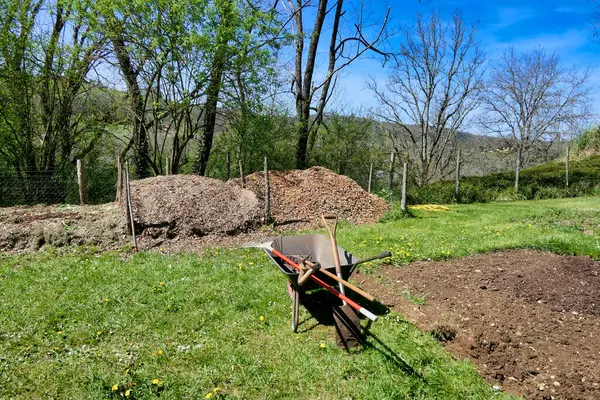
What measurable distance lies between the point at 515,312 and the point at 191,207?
6.08m

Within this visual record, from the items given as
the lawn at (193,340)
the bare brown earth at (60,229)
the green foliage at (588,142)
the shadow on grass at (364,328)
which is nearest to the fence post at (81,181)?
the bare brown earth at (60,229)

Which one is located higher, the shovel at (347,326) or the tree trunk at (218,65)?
the tree trunk at (218,65)

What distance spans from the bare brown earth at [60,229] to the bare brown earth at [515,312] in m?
4.80

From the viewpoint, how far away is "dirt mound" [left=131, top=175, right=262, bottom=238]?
23.4 ft

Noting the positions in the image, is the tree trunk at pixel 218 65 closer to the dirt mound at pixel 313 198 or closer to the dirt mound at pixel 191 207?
the dirt mound at pixel 313 198

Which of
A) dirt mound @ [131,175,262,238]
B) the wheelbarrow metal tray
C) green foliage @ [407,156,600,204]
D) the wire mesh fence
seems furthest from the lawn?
green foliage @ [407,156,600,204]

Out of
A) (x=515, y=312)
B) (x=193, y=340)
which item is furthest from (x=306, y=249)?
(x=515, y=312)

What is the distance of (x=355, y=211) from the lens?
9617 millimetres

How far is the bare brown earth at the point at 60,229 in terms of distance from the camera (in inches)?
248

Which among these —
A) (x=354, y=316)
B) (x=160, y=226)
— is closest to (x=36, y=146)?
(x=160, y=226)

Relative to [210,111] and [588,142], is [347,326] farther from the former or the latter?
[588,142]

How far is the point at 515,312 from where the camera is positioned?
3516 mm

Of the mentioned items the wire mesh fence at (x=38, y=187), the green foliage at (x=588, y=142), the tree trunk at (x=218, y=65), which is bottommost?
the wire mesh fence at (x=38, y=187)

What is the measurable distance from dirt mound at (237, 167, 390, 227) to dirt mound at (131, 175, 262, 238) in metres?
0.79
